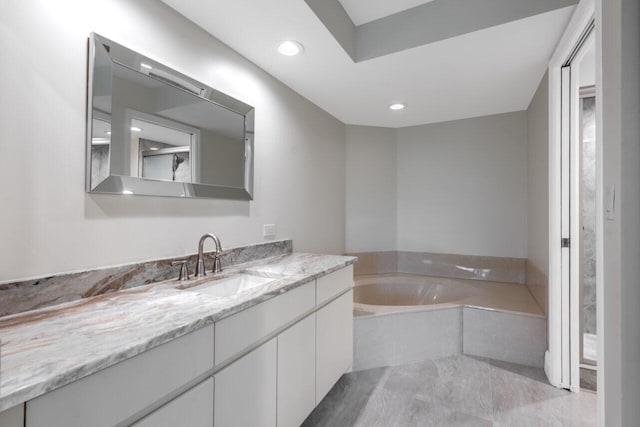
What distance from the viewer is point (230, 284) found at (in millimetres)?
1641

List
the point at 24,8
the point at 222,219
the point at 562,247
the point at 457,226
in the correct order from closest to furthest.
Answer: the point at 24,8 < the point at 222,219 < the point at 562,247 < the point at 457,226

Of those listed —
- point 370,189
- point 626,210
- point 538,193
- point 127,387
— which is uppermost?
point 370,189

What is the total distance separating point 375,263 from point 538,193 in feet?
5.59

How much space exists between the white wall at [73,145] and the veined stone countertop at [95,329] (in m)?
0.20

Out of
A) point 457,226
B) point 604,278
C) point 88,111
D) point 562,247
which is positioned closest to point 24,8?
point 88,111

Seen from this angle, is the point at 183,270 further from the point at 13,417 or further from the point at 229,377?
the point at 13,417

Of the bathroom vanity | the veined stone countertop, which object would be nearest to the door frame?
the bathroom vanity

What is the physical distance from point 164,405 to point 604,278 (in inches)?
59.4

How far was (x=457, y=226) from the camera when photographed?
11.3 ft

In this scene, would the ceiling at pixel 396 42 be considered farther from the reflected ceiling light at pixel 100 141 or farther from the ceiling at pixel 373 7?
the reflected ceiling light at pixel 100 141

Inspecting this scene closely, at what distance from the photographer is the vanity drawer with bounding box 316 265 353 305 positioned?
1.73 meters

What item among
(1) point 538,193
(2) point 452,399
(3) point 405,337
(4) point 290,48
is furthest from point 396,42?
(2) point 452,399

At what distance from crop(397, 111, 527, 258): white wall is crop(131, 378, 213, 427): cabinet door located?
118 inches

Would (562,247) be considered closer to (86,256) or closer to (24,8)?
(86,256)
